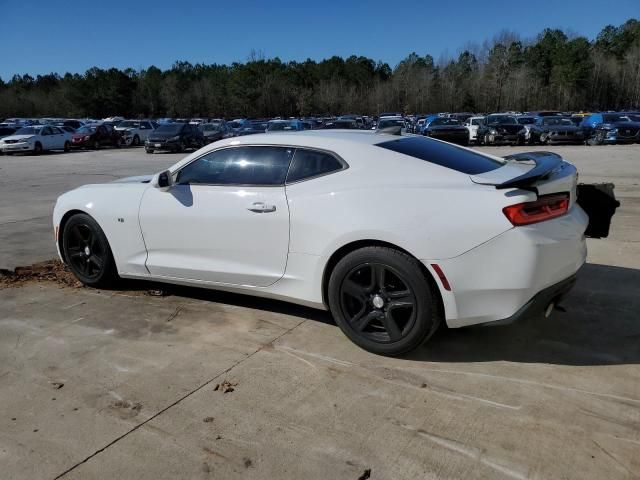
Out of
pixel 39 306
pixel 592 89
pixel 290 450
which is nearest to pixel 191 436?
pixel 290 450

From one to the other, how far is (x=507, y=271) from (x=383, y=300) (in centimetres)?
82

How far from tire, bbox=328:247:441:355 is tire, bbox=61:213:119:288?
244 centimetres

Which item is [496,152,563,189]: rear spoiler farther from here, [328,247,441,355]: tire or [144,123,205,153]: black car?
[144,123,205,153]: black car

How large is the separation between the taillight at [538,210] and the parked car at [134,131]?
35.9 metres

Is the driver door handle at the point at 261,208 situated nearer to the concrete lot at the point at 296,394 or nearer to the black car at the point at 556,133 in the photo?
the concrete lot at the point at 296,394

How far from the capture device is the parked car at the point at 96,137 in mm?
33312

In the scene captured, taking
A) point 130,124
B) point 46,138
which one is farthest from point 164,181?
point 130,124

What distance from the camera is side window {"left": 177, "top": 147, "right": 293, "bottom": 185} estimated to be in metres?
4.18

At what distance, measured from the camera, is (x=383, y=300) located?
366cm

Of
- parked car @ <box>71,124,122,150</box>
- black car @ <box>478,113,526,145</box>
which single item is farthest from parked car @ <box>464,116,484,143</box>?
parked car @ <box>71,124,122,150</box>

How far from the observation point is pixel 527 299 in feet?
11.0

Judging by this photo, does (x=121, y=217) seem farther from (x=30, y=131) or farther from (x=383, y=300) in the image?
(x=30, y=131)

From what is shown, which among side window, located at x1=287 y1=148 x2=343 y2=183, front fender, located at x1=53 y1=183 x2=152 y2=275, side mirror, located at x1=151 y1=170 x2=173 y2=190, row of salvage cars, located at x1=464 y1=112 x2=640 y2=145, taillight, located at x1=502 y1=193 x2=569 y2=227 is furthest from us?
row of salvage cars, located at x1=464 y1=112 x2=640 y2=145

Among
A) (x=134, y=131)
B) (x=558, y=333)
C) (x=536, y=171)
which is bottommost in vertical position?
(x=558, y=333)
